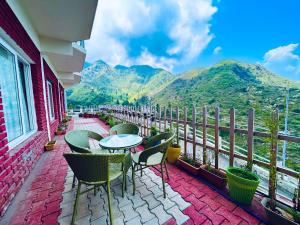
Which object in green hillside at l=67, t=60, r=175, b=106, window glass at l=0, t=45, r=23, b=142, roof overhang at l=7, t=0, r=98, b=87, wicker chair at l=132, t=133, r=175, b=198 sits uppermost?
green hillside at l=67, t=60, r=175, b=106

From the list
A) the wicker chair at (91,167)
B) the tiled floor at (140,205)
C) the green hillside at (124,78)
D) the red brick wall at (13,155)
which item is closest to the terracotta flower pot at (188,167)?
the tiled floor at (140,205)

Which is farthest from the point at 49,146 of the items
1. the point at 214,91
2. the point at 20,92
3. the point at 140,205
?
the point at 214,91

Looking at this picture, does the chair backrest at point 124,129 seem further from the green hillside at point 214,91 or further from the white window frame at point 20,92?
the white window frame at point 20,92

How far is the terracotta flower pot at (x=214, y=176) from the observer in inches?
81.0

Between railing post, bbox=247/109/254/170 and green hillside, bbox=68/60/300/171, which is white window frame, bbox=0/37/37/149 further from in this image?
railing post, bbox=247/109/254/170

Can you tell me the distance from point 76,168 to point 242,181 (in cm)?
194

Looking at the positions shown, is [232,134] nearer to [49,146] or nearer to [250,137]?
[250,137]

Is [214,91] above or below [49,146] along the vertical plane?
above

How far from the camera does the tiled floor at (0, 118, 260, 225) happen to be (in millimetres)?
1525

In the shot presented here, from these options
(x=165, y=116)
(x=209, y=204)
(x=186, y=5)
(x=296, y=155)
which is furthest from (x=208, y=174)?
(x=186, y=5)

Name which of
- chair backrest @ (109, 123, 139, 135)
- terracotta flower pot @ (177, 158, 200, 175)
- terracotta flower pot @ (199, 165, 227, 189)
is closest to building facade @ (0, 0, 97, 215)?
chair backrest @ (109, 123, 139, 135)

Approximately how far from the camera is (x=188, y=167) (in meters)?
2.54

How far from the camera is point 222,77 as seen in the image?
22.9m

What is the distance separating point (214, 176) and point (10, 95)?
364 centimetres
